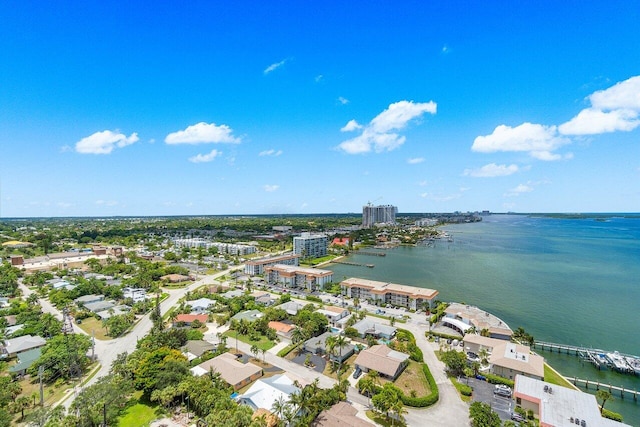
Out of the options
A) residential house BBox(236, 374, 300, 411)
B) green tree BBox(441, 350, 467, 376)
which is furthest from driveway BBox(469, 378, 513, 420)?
residential house BBox(236, 374, 300, 411)

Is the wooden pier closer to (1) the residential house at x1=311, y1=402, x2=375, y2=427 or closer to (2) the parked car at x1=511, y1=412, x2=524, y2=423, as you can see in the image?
(2) the parked car at x1=511, y1=412, x2=524, y2=423

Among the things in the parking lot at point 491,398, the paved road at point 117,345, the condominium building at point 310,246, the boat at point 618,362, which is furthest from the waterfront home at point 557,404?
the condominium building at point 310,246

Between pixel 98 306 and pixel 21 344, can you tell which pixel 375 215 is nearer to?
pixel 98 306

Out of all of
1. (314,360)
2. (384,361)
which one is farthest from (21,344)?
(384,361)

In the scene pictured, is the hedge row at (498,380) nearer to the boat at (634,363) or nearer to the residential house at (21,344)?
the boat at (634,363)

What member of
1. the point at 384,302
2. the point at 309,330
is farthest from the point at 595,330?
the point at 309,330

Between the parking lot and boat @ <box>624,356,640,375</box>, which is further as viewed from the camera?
boat @ <box>624,356,640,375</box>
